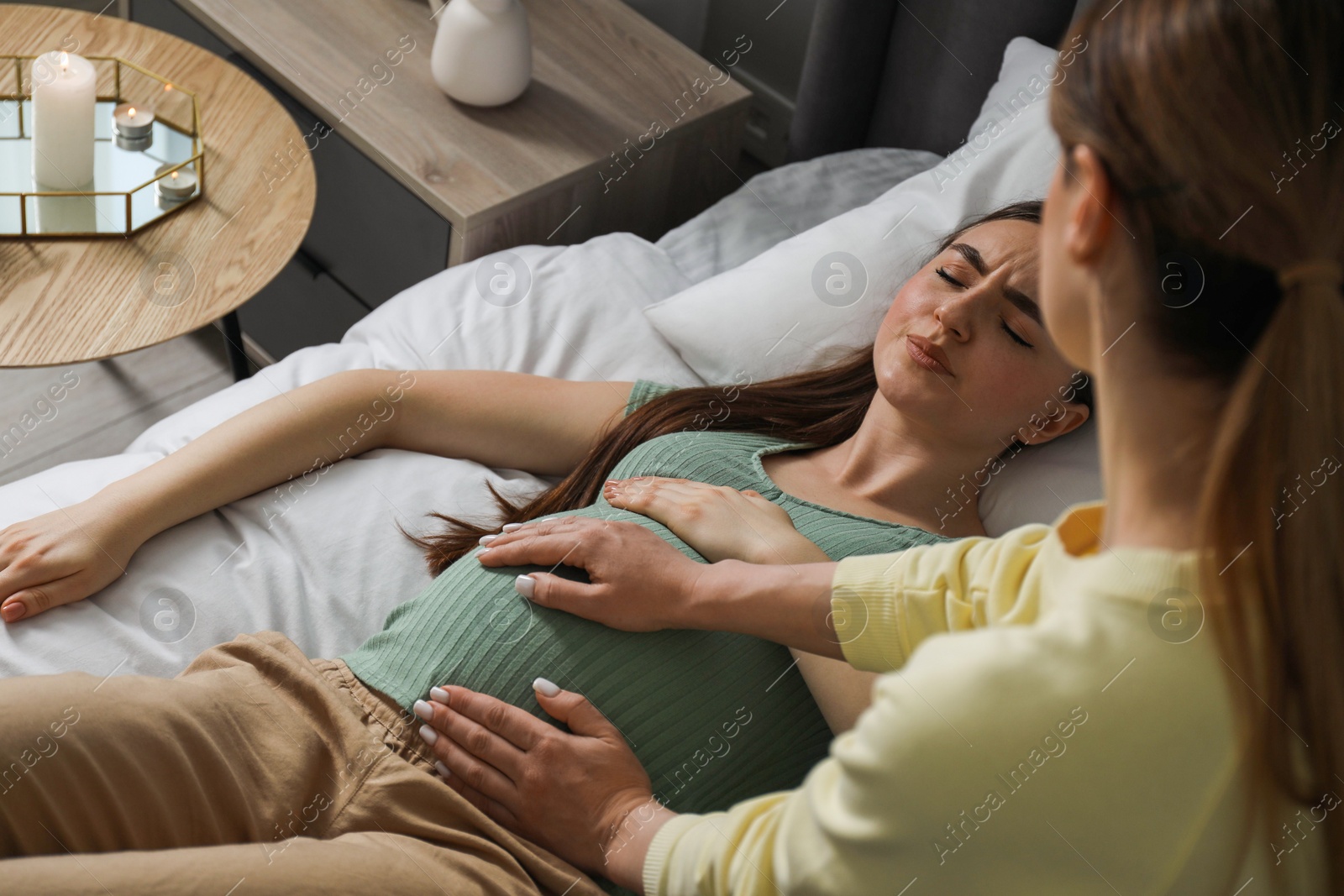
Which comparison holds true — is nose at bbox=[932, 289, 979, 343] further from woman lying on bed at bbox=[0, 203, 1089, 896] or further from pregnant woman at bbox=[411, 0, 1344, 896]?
pregnant woman at bbox=[411, 0, 1344, 896]

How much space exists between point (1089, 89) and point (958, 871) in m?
0.46

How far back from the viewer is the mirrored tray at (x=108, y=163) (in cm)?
154

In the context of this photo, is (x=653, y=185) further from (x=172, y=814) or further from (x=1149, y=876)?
→ (x=1149, y=876)

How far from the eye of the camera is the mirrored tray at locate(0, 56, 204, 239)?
5.06ft

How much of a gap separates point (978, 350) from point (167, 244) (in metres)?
1.08

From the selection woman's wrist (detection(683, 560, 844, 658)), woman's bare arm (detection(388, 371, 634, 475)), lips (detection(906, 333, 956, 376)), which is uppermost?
lips (detection(906, 333, 956, 376))

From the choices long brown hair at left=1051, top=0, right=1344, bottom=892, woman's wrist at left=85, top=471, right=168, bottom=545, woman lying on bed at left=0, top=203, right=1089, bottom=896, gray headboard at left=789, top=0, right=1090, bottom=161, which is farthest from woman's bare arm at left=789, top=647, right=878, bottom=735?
gray headboard at left=789, top=0, right=1090, bottom=161

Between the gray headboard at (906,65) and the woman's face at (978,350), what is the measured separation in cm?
69

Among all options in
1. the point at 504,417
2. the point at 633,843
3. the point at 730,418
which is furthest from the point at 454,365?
the point at 633,843

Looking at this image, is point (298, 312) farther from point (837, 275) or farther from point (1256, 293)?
point (1256, 293)

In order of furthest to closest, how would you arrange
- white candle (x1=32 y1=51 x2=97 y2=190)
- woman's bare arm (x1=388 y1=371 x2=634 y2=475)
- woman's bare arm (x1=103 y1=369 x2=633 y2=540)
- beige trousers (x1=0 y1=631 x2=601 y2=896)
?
white candle (x1=32 y1=51 x2=97 y2=190) < woman's bare arm (x1=388 y1=371 x2=634 y2=475) < woman's bare arm (x1=103 y1=369 x2=633 y2=540) < beige trousers (x1=0 y1=631 x2=601 y2=896)

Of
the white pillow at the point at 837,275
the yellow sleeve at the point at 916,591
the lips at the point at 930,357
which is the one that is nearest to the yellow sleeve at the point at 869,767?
the yellow sleeve at the point at 916,591

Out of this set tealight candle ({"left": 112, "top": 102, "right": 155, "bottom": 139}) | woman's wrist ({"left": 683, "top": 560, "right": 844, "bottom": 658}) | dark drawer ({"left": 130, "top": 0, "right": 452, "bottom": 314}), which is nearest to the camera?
woman's wrist ({"left": 683, "top": 560, "right": 844, "bottom": 658})

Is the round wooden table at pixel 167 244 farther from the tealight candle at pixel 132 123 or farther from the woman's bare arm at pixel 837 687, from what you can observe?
the woman's bare arm at pixel 837 687
